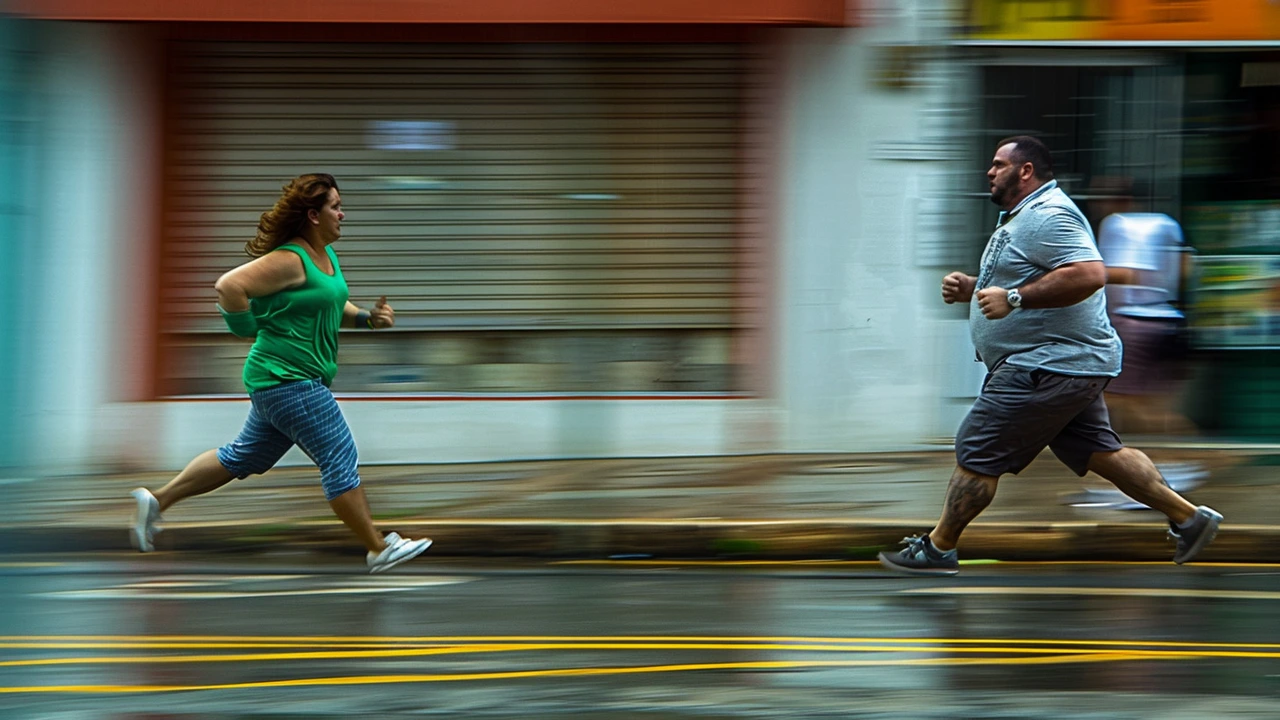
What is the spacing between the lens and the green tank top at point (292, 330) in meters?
6.69

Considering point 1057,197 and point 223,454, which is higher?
point 1057,197

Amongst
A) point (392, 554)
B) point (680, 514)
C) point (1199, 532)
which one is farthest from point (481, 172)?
point (1199, 532)

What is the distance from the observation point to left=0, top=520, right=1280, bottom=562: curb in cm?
728

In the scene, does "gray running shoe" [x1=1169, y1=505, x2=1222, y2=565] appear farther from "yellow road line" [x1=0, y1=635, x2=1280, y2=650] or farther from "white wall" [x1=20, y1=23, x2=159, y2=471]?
"white wall" [x1=20, y1=23, x2=159, y2=471]

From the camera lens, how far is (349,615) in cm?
581

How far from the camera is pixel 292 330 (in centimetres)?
670

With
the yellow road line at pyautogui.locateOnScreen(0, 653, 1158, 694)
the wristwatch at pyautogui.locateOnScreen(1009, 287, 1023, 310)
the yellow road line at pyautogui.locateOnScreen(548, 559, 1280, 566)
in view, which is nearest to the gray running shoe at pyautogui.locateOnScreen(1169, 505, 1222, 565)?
the yellow road line at pyautogui.locateOnScreen(548, 559, 1280, 566)

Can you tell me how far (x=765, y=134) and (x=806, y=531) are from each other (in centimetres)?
329

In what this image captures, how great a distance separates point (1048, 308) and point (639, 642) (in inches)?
85.7

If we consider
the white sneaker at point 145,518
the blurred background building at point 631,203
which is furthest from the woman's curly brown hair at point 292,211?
the blurred background building at point 631,203

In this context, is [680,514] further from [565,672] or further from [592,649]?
[565,672]

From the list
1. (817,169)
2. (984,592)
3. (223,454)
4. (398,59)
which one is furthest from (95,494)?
(984,592)

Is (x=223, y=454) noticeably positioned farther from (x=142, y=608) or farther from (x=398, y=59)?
(x=398, y=59)

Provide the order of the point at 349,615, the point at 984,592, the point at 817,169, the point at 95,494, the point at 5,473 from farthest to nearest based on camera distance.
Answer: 1. the point at 817,169
2. the point at 95,494
3. the point at 984,592
4. the point at 349,615
5. the point at 5,473
